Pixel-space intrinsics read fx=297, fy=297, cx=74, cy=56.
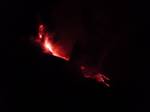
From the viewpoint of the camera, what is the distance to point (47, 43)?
4.37 m

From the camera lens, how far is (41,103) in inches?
146

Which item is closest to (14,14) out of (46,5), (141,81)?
(46,5)

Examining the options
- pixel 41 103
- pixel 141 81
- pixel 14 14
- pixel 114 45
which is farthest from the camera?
pixel 114 45

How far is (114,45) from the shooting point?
490 cm

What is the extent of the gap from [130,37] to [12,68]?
197cm

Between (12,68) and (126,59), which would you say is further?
(126,59)

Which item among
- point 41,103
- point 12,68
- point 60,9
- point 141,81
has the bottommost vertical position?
point 41,103

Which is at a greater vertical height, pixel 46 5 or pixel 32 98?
pixel 46 5

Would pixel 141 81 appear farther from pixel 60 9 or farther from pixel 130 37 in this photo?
pixel 60 9

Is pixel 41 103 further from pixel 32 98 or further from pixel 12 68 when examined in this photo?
pixel 12 68

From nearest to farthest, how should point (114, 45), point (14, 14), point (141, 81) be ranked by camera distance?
point (14, 14) → point (141, 81) → point (114, 45)

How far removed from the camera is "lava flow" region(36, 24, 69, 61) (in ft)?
13.5

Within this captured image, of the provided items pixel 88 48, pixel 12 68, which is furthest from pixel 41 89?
pixel 88 48

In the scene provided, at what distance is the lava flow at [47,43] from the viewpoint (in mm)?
4113
